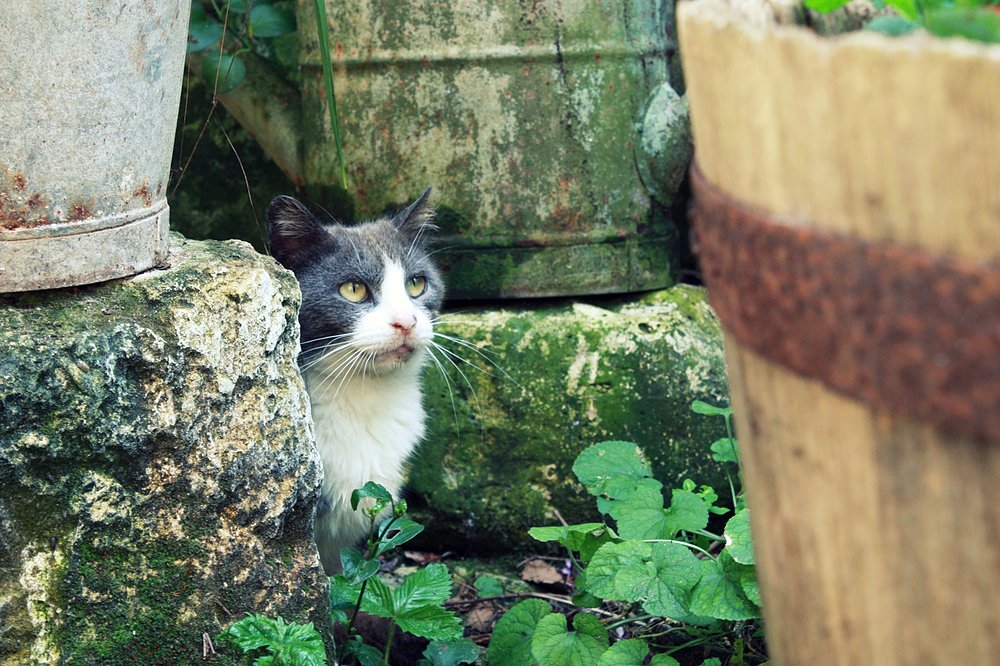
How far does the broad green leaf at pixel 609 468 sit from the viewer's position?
5.72 ft

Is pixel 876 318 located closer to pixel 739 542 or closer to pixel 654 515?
pixel 739 542

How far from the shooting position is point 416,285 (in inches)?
88.7

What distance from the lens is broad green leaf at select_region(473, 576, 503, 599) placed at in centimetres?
212

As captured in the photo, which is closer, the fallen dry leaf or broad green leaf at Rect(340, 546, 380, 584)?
broad green leaf at Rect(340, 546, 380, 584)

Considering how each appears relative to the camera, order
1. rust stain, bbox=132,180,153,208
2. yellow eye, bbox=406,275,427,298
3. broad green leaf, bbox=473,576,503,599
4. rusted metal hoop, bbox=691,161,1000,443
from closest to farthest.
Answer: rusted metal hoop, bbox=691,161,1000,443 → rust stain, bbox=132,180,153,208 → broad green leaf, bbox=473,576,503,599 → yellow eye, bbox=406,275,427,298

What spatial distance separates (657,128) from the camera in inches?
95.0

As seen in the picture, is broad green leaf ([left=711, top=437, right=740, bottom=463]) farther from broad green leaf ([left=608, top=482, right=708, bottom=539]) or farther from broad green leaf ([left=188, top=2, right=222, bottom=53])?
broad green leaf ([left=188, top=2, right=222, bottom=53])

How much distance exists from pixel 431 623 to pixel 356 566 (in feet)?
0.56

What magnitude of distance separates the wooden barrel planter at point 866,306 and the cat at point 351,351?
1.28m

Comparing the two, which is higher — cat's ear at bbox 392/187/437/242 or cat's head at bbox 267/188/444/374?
cat's ear at bbox 392/187/437/242

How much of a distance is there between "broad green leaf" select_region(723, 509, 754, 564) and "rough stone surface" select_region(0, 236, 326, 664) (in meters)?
0.65

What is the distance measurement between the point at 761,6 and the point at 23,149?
95 centimetres

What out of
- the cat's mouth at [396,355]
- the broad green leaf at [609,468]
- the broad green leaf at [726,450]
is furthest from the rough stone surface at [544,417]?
the broad green leaf at [609,468]

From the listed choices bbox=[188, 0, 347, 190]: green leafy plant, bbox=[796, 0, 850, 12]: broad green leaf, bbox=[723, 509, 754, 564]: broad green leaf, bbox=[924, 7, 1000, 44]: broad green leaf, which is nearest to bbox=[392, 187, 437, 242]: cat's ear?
bbox=[188, 0, 347, 190]: green leafy plant
